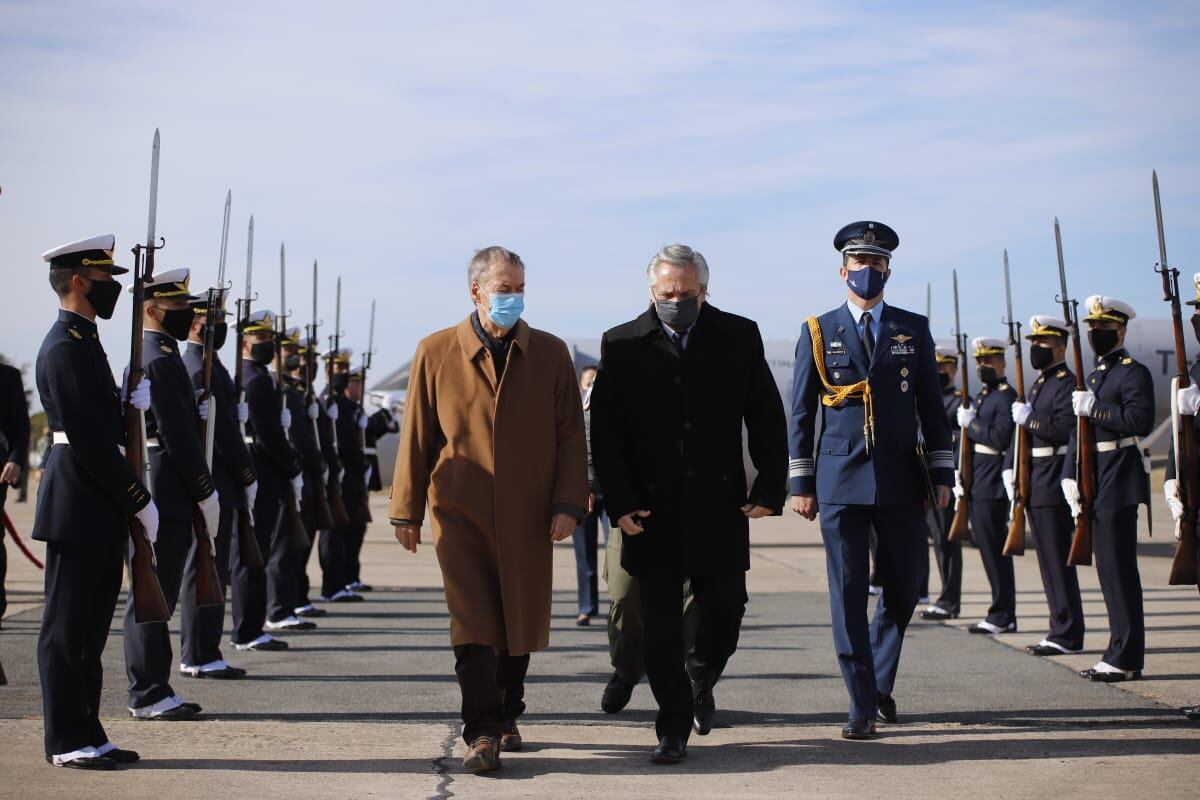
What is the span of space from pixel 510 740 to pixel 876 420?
2.02 metres

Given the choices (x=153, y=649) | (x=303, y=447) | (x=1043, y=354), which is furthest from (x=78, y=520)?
(x=1043, y=354)

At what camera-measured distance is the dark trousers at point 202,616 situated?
24.1 feet

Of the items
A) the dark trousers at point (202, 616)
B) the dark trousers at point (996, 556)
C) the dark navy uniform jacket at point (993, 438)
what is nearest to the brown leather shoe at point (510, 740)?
the dark trousers at point (202, 616)

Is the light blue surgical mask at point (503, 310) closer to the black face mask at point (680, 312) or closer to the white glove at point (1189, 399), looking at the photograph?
the black face mask at point (680, 312)

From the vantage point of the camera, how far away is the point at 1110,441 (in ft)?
25.0

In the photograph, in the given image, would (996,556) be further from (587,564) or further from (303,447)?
(303,447)

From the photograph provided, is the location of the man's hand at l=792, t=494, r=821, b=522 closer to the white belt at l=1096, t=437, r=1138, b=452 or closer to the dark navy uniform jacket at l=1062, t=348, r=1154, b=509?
the dark navy uniform jacket at l=1062, t=348, r=1154, b=509

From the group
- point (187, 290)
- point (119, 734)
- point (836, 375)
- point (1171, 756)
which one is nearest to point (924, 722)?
point (1171, 756)

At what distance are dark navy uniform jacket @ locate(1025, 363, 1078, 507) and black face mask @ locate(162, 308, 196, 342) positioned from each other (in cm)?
507

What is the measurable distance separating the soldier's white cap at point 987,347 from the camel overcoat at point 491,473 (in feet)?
20.2

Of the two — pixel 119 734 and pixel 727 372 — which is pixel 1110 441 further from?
pixel 119 734

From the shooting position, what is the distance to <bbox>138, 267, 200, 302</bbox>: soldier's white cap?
21.4ft

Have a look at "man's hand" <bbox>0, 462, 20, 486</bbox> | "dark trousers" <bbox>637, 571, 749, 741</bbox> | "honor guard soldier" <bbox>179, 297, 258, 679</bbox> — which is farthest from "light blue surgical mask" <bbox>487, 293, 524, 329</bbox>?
"man's hand" <bbox>0, 462, 20, 486</bbox>

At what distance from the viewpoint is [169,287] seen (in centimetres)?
659
